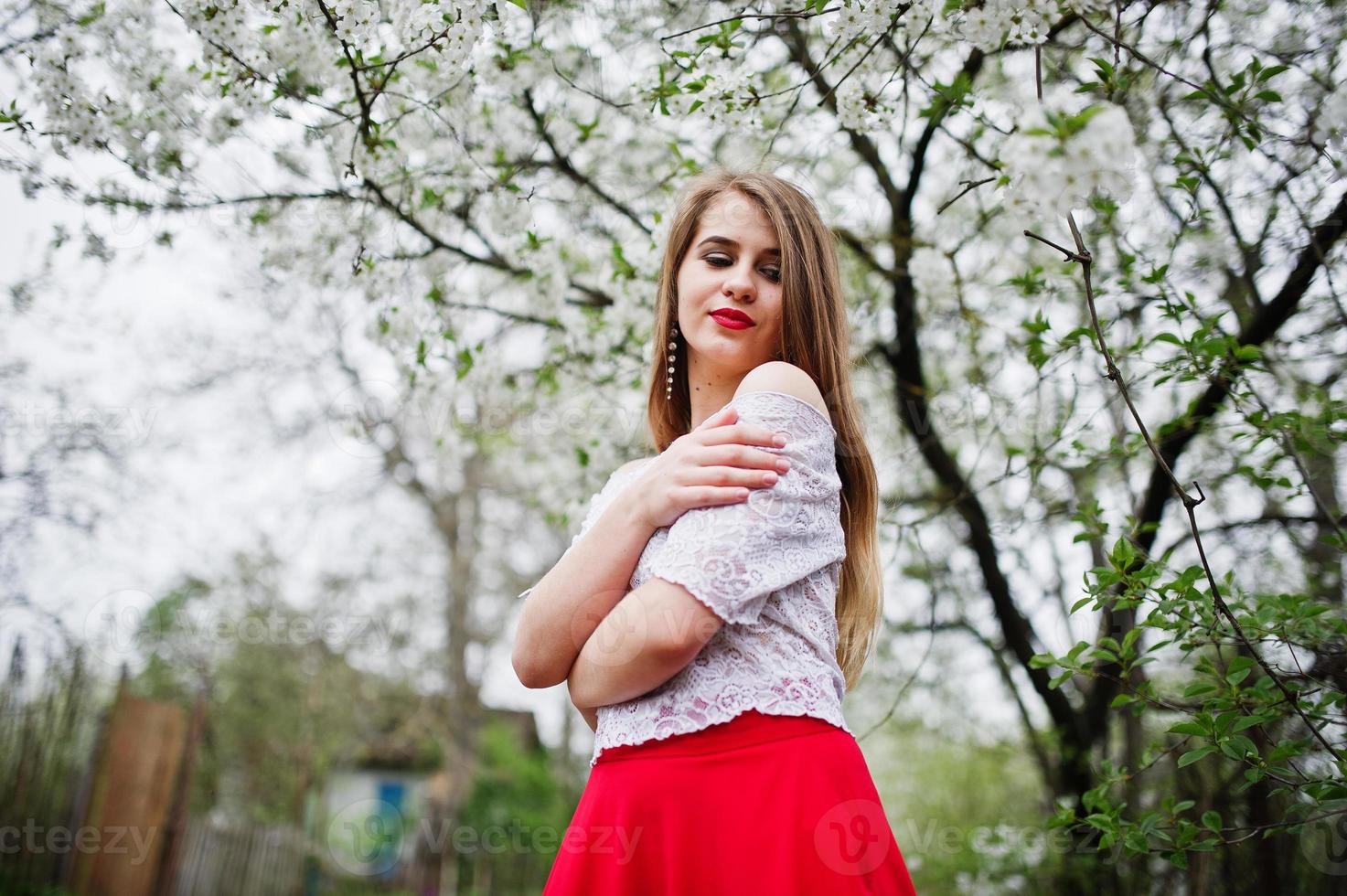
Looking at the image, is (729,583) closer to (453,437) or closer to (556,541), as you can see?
(453,437)

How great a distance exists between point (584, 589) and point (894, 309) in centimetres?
239

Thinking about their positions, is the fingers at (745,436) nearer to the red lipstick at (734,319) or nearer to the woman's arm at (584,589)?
the woman's arm at (584,589)

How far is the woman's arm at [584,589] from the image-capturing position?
122 centimetres

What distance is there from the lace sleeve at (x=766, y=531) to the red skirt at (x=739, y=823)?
179 mm

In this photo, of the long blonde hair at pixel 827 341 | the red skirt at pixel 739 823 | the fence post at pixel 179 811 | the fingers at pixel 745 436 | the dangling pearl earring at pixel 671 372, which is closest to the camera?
the red skirt at pixel 739 823

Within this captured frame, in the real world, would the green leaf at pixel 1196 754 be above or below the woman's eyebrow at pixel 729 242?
below

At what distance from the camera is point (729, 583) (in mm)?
1059

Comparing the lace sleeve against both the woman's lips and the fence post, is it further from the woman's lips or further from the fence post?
the fence post

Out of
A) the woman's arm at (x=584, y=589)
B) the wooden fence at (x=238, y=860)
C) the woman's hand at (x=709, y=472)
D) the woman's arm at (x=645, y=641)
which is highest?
the woman's hand at (x=709, y=472)

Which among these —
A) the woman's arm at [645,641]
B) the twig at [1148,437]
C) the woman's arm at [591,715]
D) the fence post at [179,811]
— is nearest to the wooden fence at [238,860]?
the fence post at [179,811]

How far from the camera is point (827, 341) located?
151cm

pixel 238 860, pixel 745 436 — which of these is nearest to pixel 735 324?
pixel 745 436

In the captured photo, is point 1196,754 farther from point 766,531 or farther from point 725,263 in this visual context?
point 725,263

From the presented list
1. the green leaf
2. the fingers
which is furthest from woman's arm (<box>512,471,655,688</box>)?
the green leaf
